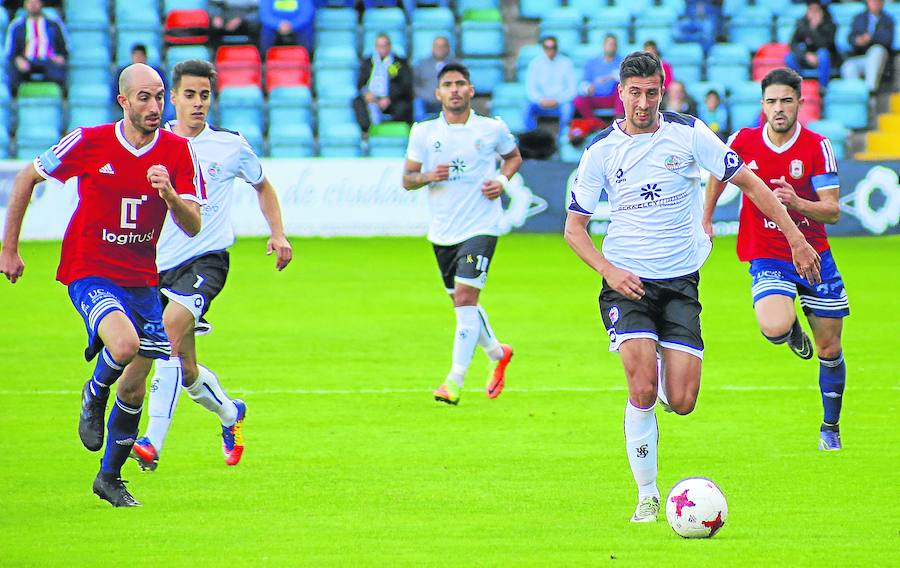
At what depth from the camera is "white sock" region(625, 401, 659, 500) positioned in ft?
24.4

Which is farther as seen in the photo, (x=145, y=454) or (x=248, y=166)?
(x=248, y=166)

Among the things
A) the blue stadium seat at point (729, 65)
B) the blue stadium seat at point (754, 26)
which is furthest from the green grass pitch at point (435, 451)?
the blue stadium seat at point (754, 26)

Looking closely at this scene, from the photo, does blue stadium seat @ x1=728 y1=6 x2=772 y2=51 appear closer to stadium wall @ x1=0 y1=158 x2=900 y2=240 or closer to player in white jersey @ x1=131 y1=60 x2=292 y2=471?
stadium wall @ x1=0 y1=158 x2=900 y2=240

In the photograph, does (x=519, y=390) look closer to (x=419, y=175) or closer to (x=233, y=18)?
(x=419, y=175)

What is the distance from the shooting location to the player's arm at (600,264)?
7.48 metres

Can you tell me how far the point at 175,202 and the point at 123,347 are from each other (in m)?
0.79

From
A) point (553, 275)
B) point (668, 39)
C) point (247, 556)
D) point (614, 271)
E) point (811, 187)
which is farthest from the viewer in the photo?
point (668, 39)

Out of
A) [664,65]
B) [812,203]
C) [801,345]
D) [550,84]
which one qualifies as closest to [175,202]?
[812,203]

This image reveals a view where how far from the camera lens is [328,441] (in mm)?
9906

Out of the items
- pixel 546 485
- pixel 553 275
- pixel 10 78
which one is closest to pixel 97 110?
pixel 10 78

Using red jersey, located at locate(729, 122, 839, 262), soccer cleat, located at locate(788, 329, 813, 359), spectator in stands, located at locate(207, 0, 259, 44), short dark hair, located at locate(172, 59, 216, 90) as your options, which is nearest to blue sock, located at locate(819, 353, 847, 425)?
soccer cleat, located at locate(788, 329, 813, 359)

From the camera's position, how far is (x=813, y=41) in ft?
84.4

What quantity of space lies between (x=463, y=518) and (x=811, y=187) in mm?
3280

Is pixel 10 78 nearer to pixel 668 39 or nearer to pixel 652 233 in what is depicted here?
pixel 668 39
